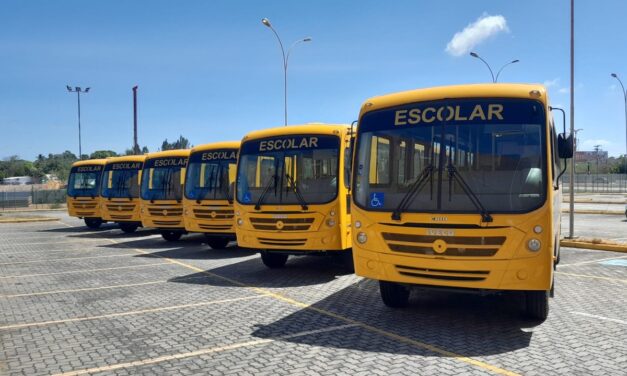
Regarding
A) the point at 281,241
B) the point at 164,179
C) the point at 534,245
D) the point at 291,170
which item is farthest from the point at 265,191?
the point at 164,179

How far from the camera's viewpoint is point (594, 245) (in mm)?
13750

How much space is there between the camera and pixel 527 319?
22.1ft

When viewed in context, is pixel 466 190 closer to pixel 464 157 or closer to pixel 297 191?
pixel 464 157

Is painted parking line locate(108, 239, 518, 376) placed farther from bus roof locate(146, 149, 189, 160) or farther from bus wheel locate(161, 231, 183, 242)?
bus wheel locate(161, 231, 183, 242)

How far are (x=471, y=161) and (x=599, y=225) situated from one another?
57.0 feet

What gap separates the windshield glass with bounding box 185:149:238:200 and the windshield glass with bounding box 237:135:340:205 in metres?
2.83

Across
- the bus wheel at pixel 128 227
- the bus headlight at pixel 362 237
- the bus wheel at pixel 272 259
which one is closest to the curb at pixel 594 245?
the bus wheel at pixel 272 259

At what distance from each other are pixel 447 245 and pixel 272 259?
5.66 metres

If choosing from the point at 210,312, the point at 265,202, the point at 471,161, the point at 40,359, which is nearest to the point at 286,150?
the point at 265,202

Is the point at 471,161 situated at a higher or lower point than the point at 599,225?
higher

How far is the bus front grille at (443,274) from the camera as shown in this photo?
6.01 meters

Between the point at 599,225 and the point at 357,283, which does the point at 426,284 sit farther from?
the point at 599,225

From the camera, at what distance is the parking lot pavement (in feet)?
17.1

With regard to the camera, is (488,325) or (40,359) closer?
(40,359)
